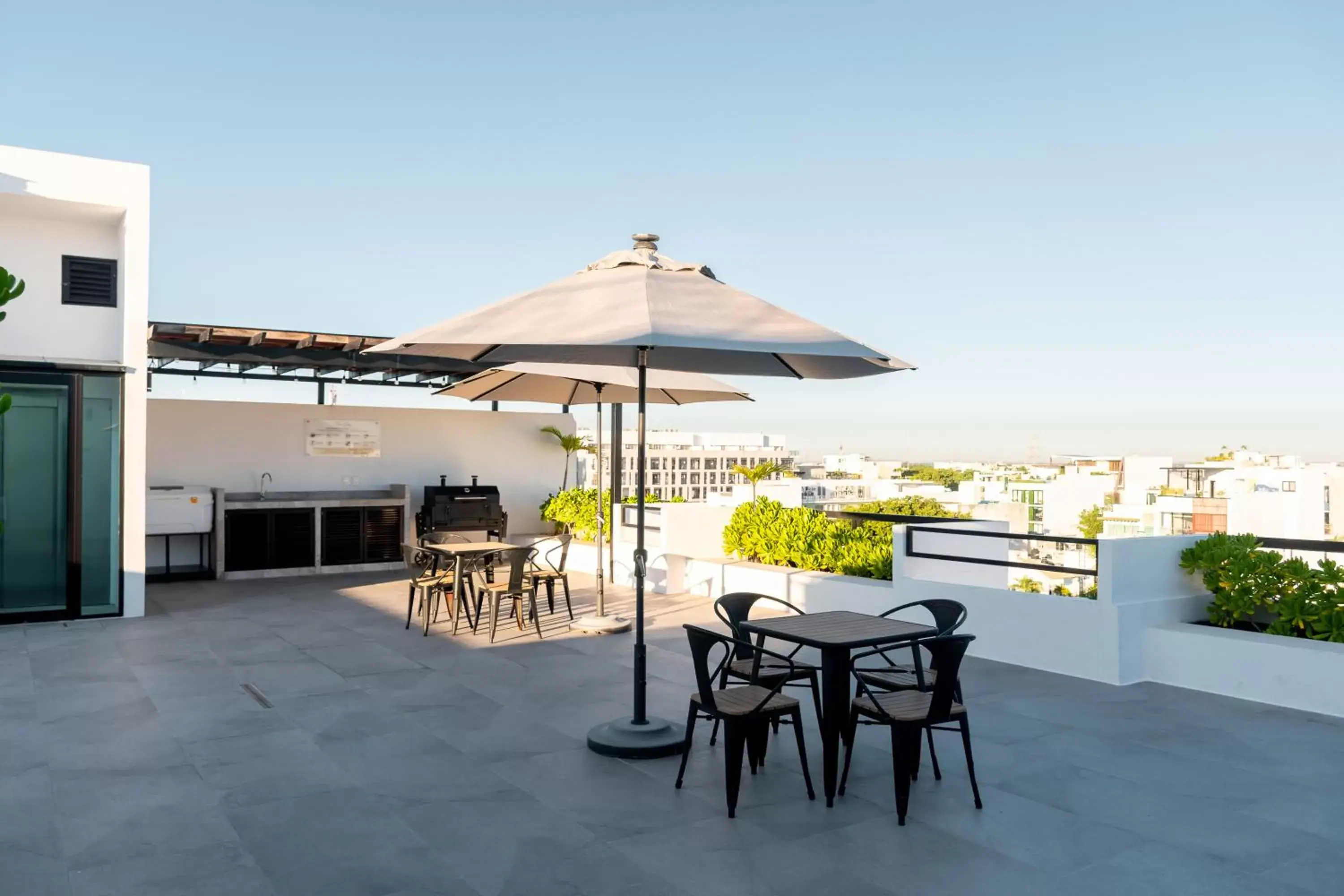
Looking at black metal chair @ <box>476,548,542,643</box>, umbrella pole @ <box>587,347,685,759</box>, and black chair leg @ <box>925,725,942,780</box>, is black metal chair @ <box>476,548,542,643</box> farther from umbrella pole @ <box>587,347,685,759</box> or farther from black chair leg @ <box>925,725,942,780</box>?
black chair leg @ <box>925,725,942,780</box>

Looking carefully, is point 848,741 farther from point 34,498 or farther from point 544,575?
point 34,498

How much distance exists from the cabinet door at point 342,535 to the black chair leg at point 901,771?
30.6 ft

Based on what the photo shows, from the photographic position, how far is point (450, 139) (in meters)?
13.2

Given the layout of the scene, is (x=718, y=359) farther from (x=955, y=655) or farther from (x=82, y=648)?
(x=82, y=648)

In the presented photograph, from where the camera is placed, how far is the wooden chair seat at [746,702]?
3.71 meters

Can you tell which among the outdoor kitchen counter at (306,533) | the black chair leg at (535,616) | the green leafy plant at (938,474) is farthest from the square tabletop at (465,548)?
the green leafy plant at (938,474)

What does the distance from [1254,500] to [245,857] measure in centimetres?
3507

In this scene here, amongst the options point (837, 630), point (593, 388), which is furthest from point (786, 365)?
point (593, 388)

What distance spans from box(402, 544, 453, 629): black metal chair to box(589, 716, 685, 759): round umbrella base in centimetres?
328

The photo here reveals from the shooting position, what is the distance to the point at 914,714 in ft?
12.0

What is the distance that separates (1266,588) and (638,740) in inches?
166

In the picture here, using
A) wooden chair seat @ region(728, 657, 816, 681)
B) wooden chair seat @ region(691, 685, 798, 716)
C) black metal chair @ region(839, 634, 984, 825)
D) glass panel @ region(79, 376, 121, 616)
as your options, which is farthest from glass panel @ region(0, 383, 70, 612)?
black metal chair @ region(839, 634, 984, 825)

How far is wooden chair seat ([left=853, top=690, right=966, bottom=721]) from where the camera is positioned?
363 cm

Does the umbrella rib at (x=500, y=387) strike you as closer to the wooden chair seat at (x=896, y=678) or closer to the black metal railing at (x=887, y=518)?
the black metal railing at (x=887, y=518)
